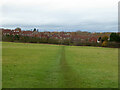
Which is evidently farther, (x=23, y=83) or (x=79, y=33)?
(x=79, y=33)

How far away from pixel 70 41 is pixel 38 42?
6.43 m

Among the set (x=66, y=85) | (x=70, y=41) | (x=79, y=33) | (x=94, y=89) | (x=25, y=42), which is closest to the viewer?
(x=94, y=89)

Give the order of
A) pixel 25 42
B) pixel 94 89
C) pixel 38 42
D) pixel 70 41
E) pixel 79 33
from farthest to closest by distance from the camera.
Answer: pixel 79 33 → pixel 70 41 → pixel 38 42 → pixel 25 42 → pixel 94 89

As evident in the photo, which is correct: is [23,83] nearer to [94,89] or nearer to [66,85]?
[66,85]

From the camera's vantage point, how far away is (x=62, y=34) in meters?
29.1

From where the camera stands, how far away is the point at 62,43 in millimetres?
29859

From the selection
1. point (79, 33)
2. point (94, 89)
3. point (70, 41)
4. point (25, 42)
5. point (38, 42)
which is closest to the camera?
point (94, 89)

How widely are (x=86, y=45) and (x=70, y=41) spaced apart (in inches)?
145

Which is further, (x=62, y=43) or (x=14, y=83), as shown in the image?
(x=62, y=43)

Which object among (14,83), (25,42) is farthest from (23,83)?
(25,42)

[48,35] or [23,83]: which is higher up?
[48,35]

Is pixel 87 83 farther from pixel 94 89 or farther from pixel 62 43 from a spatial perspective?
pixel 62 43

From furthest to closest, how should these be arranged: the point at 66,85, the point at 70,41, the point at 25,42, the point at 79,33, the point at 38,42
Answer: the point at 79,33, the point at 70,41, the point at 38,42, the point at 25,42, the point at 66,85

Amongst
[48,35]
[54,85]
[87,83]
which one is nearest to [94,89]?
[87,83]
